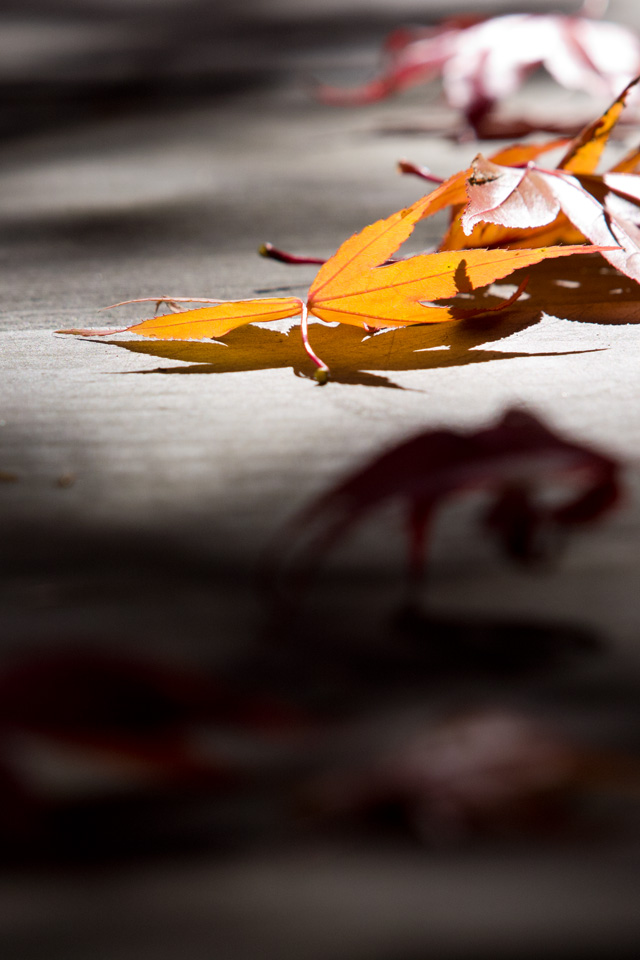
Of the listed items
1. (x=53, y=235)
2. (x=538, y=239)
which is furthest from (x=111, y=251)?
(x=538, y=239)

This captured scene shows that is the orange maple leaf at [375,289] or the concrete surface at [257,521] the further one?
the orange maple leaf at [375,289]

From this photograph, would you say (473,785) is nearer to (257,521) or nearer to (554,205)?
(257,521)

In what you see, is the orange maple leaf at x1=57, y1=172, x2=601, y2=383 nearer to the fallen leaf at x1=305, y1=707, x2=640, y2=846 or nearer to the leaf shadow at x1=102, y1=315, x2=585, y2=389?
the leaf shadow at x1=102, y1=315, x2=585, y2=389

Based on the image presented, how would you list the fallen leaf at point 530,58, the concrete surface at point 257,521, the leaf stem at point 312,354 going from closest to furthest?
1. the concrete surface at point 257,521
2. the leaf stem at point 312,354
3. the fallen leaf at point 530,58

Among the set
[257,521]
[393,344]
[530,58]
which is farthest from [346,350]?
[530,58]

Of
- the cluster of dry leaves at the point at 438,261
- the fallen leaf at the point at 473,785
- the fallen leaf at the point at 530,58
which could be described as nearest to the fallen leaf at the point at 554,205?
the cluster of dry leaves at the point at 438,261

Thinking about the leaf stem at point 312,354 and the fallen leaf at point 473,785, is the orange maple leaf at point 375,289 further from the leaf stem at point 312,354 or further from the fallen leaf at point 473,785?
the fallen leaf at point 473,785

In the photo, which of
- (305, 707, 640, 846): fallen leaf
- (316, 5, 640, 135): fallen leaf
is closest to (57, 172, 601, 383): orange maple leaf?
(305, 707, 640, 846): fallen leaf

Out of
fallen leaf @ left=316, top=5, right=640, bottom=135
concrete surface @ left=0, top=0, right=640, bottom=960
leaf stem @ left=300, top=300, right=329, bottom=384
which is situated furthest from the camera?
fallen leaf @ left=316, top=5, right=640, bottom=135
